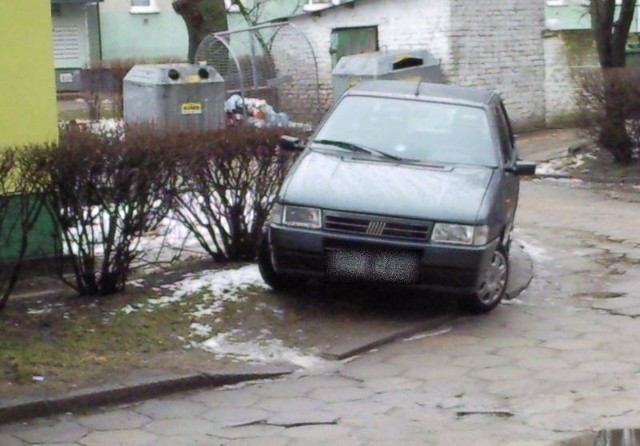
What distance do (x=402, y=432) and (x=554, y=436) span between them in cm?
80

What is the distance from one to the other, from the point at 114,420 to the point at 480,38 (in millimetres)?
17684

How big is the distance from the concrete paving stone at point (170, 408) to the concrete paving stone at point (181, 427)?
82mm

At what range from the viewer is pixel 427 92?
32.7 ft

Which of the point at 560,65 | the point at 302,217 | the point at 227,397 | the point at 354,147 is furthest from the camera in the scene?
the point at 560,65

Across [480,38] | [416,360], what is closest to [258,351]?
[416,360]

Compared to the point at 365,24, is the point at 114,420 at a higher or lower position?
lower

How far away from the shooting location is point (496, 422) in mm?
6285

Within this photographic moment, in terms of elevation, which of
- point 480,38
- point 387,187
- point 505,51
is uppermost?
point 480,38

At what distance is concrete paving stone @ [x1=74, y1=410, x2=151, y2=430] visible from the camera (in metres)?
6.20

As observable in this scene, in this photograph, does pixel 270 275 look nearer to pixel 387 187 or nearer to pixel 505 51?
pixel 387 187

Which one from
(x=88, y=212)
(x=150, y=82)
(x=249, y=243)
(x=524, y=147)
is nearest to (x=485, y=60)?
(x=524, y=147)

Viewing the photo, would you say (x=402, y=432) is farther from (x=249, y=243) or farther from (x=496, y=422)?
(x=249, y=243)

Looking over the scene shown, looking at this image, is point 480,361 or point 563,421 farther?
point 480,361

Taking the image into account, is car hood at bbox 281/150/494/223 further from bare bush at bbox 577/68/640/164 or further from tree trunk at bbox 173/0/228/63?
tree trunk at bbox 173/0/228/63
